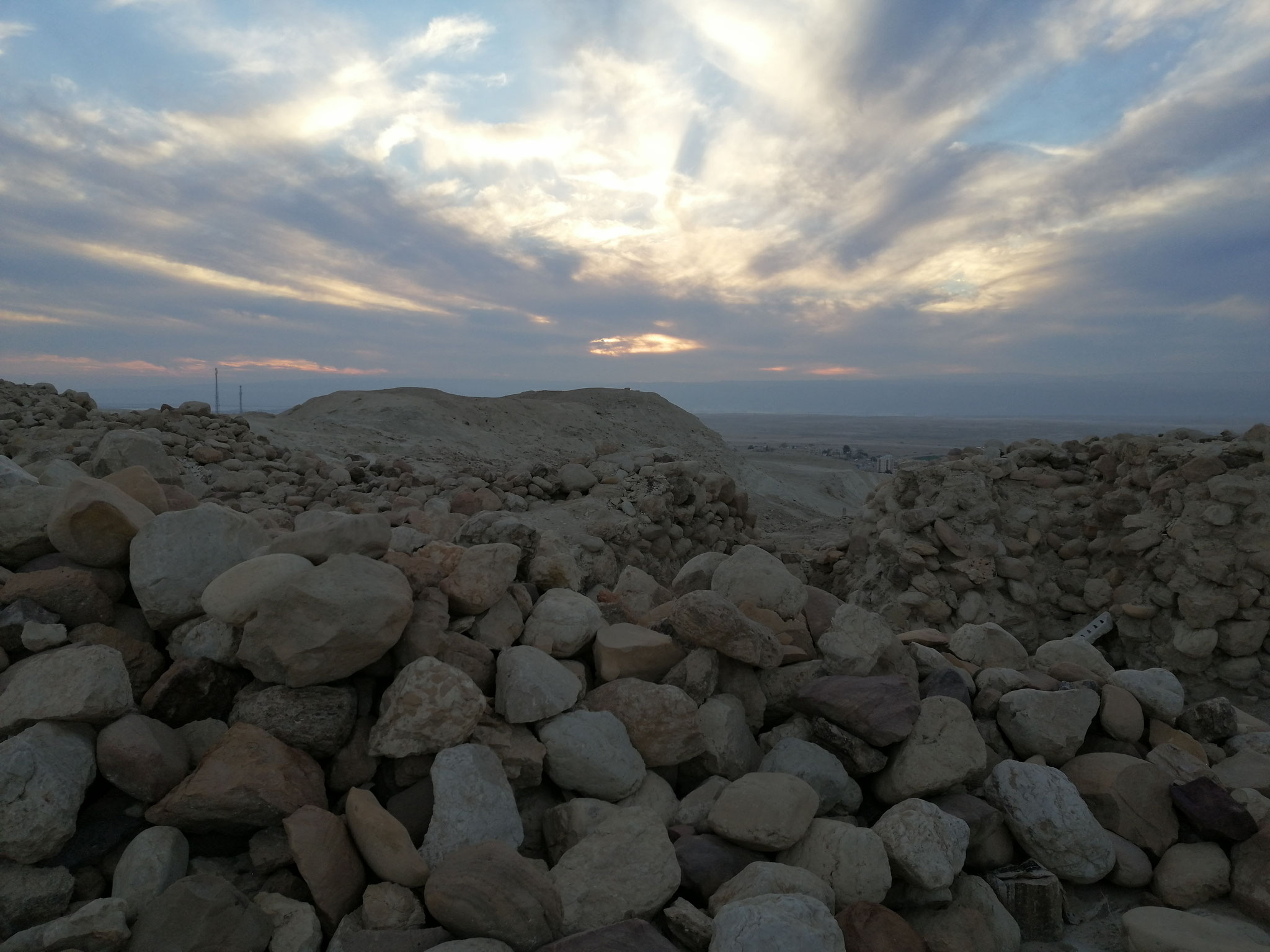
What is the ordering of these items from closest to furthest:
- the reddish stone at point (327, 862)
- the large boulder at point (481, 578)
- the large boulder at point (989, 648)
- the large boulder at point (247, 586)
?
the reddish stone at point (327, 862), the large boulder at point (247, 586), the large boulder at point (481, 578), the large boulder at point (989, 648)

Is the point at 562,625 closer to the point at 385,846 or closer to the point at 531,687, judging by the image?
the point at 531,687

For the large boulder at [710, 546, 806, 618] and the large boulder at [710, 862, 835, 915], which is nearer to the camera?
the large boulder at [710, 862, 835, 915]

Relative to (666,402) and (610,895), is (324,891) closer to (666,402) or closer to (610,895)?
(610,895)

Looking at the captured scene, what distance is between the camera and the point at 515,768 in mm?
2336

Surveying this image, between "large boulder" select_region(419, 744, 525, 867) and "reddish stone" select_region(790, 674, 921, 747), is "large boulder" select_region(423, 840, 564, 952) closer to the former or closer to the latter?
"large boulder" select_region(419, 744, 525, 867)

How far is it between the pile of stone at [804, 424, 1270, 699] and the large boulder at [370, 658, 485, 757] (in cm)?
538

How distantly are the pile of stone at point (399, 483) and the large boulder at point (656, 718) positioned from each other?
3530 millimetres

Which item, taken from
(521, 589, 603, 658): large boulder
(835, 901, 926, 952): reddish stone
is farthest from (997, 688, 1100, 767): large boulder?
(521, 589, 603, 658): large boulder

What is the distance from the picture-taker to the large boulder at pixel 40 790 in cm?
183

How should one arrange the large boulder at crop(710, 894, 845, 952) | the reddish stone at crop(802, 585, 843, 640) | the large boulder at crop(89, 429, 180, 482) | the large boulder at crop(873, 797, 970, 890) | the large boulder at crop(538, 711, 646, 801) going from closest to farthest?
the large boulder at crop(710, 894, 845, 952), the large boulder at crop(873, 797, 970, 890), the large boulder at crop(538, 711, 646, 801), the reddish stone at crop(802, 585, 843, 640), the large boulder at crop(89, 429, 180, 482)

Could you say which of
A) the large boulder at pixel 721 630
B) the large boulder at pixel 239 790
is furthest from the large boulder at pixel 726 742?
the large boulder at pixel 239 790

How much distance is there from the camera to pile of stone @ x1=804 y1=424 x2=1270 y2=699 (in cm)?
564

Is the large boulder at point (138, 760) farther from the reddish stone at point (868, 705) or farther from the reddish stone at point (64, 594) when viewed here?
the reddish stone at point (868, 705)

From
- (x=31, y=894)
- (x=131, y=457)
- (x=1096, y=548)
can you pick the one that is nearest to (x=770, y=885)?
(x=31, y=894)
